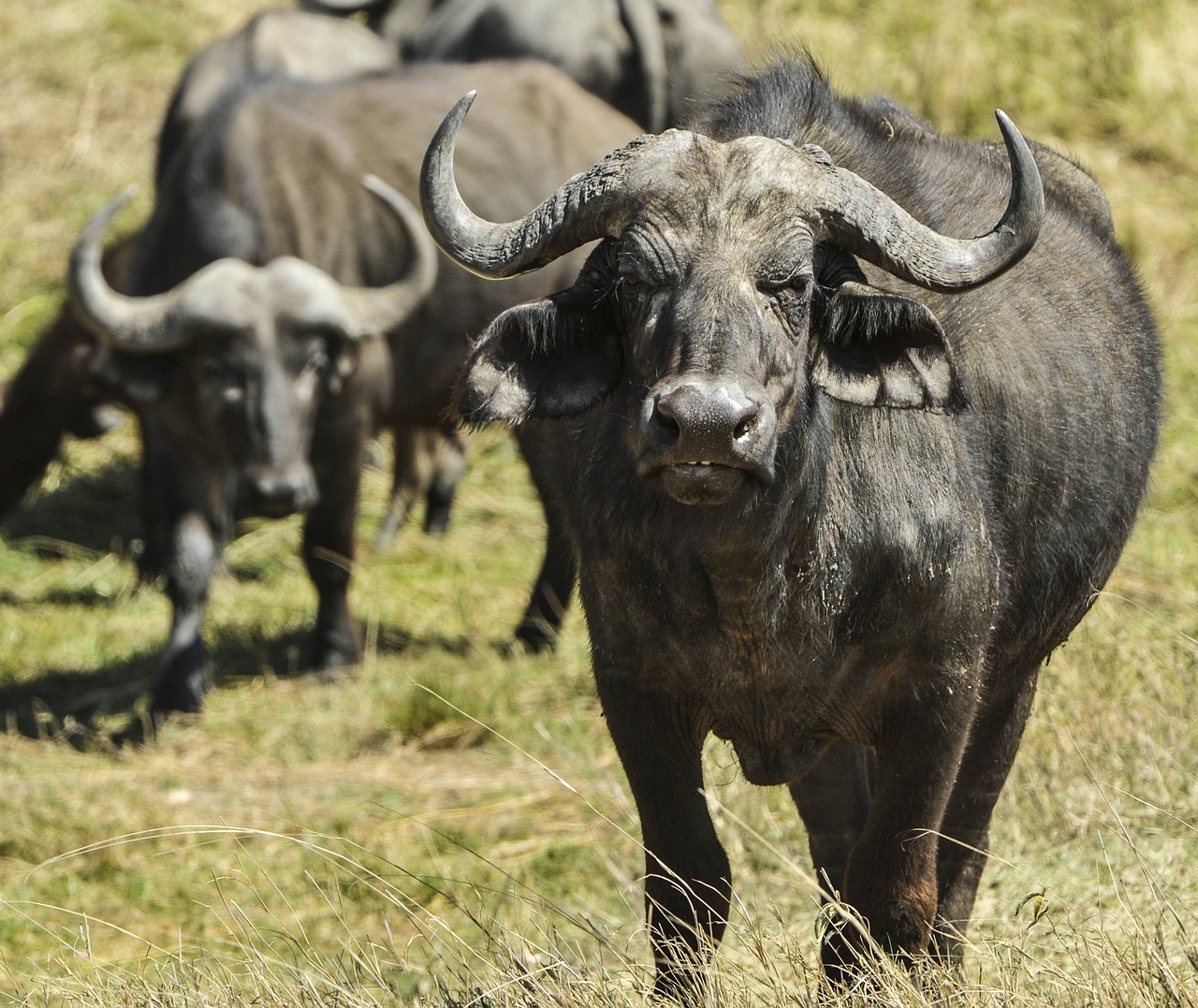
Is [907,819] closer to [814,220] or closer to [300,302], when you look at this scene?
[814,220]

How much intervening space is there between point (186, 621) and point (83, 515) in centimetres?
Result: 326

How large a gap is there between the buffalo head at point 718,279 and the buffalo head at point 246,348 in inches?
145

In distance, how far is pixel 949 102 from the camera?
40.1 feet

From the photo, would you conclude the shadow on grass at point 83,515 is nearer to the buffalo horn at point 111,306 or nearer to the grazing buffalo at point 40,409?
the grazing buffalo at point 40,409

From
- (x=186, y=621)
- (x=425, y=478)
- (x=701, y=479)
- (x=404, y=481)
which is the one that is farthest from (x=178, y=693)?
(x=701, y=479)

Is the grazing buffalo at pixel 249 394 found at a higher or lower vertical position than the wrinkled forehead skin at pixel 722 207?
lower

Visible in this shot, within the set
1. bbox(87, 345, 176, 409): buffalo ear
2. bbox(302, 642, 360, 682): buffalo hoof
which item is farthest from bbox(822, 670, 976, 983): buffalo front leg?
bbox(87, 345, 176, 409): buffalo ear

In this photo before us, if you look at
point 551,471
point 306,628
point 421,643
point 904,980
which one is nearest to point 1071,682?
point 551,471

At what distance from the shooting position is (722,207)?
133 inches

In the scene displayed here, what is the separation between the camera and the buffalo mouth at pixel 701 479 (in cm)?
312

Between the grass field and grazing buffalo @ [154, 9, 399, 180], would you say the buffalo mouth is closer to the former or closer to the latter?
the grass field

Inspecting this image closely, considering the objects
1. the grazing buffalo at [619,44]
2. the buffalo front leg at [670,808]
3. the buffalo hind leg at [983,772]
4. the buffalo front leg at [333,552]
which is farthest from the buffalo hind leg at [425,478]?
the buffalo front leg at [670,808]

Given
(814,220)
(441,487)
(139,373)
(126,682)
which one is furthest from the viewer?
(441,487)

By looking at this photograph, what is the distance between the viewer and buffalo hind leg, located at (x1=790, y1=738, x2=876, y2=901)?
4449 mm
